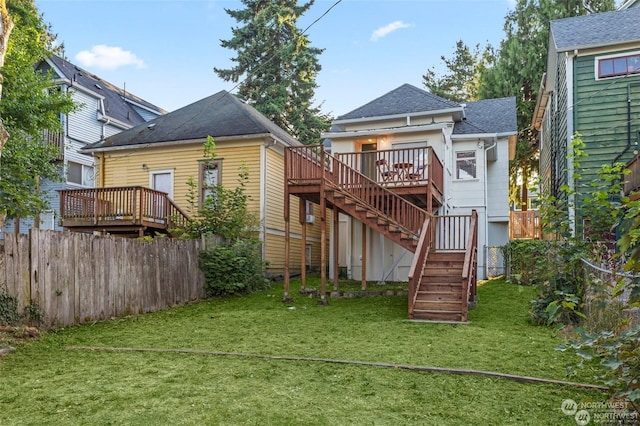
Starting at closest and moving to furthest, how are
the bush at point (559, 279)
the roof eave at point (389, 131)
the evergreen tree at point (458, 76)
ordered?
1. the bush at point (559, 279)
2. the roof eave at point (389, 131)
3. the evergreen tree at point (458, 76)

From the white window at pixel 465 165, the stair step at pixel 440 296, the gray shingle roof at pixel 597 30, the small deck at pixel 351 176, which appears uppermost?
the gray shingle roof at pixel 597 30

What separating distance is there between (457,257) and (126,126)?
17345 mm

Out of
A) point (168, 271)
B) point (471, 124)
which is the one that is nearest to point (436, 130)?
point (471, 124)

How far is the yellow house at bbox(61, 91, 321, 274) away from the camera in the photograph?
1341 centimetres

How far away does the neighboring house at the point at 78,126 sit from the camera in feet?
61.4

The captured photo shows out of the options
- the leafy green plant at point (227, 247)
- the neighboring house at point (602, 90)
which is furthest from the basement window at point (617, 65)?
the leafy green plant at point (227, 247)

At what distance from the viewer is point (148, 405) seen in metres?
3.96

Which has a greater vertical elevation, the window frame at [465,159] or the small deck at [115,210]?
the window frame at [465,159]

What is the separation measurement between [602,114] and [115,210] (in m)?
13.3

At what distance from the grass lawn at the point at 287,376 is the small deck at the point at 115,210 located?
5.33m

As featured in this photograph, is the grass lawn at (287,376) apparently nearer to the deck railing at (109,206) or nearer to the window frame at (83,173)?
the deck railing at (109,206)

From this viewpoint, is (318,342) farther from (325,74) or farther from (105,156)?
(325,74)

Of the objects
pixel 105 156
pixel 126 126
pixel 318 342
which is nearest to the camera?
pixel 318 342

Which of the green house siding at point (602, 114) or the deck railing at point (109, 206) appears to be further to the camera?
the deck railing at point (109, 206)
